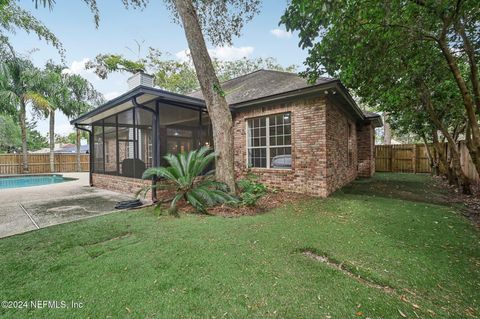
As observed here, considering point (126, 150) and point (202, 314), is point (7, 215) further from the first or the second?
point (202, 314)

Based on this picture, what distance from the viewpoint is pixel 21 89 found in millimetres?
15125

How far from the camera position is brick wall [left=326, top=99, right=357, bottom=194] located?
263 inches

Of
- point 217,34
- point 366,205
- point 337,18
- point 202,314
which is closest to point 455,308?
point 202,314

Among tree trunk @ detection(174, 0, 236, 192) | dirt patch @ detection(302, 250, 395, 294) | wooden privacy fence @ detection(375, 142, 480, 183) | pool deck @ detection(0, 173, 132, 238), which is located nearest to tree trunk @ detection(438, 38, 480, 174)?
dirt patch @ detection(302, 250, 395, 294)

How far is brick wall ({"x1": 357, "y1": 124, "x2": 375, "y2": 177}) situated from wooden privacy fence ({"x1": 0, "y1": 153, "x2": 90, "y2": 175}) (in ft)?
75.9

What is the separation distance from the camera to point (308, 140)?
6688 millimetres

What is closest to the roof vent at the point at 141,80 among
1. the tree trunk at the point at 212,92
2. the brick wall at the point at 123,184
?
the brick wall at the point at 123,184

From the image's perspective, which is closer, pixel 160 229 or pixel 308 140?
pixel 160 229

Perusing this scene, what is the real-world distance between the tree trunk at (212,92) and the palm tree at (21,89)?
15728 mm

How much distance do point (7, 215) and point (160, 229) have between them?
4.11 meters

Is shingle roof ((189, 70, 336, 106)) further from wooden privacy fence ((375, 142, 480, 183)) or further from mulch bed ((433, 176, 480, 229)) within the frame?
wooden privacy fence ((375, 142, 480, 183))

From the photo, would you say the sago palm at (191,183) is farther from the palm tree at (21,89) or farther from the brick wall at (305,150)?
the palm tree at (21,89)

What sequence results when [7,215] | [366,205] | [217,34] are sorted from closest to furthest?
[7,215] < [366,205] < [217,34]

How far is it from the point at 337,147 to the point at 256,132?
9.53ft
